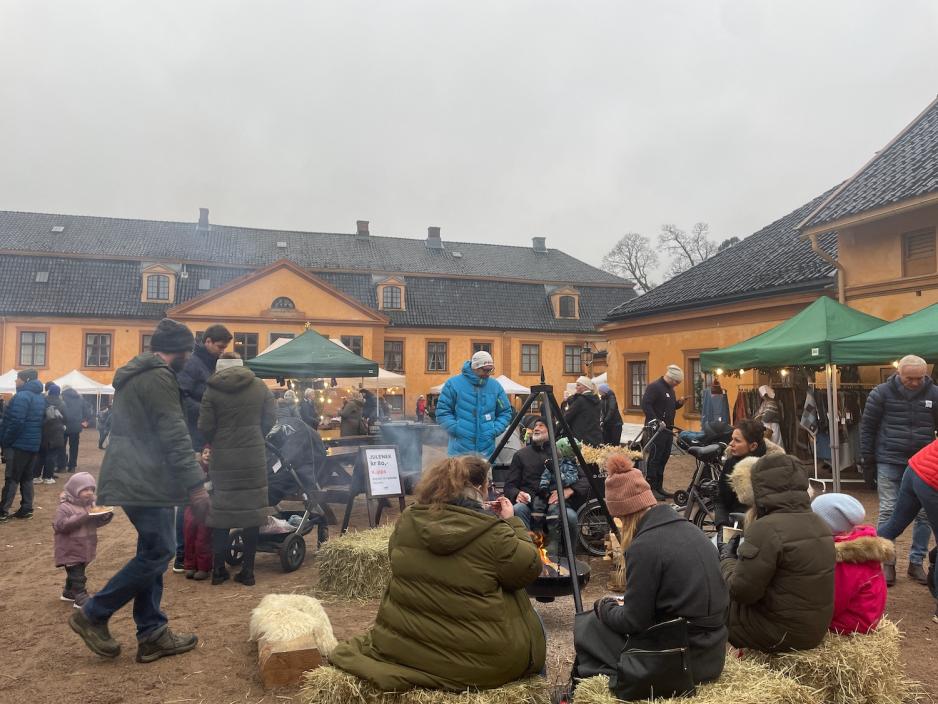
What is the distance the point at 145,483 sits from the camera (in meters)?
3.93

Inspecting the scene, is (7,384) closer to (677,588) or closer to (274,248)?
(274,248)

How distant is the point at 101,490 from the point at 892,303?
568 inches

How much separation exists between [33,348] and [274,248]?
13.2m

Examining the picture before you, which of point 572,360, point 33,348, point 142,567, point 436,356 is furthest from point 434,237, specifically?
point 142,567

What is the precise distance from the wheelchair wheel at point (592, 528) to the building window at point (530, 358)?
108ft

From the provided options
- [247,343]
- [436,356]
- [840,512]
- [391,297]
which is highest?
[391,297]

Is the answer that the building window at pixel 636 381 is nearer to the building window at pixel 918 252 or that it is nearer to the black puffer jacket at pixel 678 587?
the building window at pixel 918 252

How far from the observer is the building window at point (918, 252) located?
13062 mm

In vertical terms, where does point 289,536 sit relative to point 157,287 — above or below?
below

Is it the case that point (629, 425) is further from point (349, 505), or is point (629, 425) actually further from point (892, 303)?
point (349, 505)

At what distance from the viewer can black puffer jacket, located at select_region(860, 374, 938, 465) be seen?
20.5 ft

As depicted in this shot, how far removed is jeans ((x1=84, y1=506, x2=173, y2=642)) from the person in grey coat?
5.86m

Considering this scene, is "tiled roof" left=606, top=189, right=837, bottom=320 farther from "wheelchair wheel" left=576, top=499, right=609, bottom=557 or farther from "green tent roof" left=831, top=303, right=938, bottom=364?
"wheelchair wheel" left=576, top=499, right=609, bottom=557

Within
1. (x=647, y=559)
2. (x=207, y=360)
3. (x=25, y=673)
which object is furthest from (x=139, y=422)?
(x=647, y=559)
